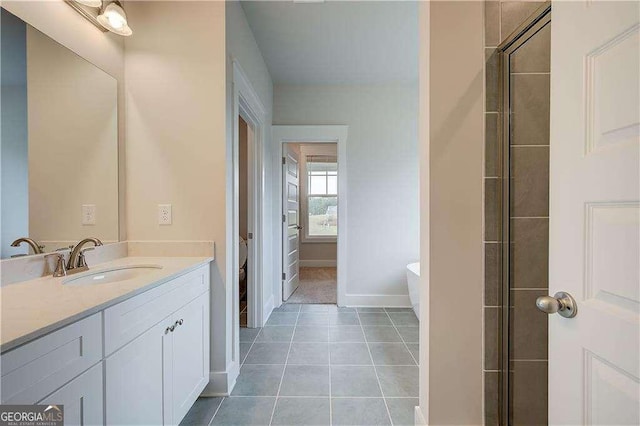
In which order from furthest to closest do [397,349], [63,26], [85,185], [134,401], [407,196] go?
[407,196], [397,349], [85,185], [63,26], [134,401]

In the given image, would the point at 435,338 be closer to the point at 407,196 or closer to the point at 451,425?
the point at 451,425

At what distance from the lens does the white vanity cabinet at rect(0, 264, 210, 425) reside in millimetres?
682

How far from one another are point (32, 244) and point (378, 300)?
118 inches

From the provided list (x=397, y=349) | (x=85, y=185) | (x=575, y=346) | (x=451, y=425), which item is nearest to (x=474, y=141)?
(x=575, y=346)

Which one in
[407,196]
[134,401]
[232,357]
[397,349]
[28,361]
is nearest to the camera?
[28,361]

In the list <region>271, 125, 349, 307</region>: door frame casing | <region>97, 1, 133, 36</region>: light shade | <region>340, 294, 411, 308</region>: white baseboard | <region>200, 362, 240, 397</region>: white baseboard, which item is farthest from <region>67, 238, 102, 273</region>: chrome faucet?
<region>340, 294, 411, 308</region>: white baseboard

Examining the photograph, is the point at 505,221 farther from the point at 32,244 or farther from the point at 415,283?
the point at 32,244

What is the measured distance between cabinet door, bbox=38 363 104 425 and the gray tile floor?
83 centimetres

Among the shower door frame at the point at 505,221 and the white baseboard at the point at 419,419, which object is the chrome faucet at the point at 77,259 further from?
the shower door frame at the point at 505,221

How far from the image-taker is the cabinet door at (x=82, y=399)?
74 cm

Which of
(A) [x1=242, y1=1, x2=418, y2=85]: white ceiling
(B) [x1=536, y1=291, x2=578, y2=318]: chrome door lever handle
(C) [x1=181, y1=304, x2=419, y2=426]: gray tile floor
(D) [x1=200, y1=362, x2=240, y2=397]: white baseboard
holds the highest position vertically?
(A) [x1=242, y1=1, x2=418, y2=85]: white ceiling

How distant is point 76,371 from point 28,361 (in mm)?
156

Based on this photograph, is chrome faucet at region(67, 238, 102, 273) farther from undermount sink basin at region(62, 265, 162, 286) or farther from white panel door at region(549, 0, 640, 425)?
white panel door at region(549, 0, 640, 425)

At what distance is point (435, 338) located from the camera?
1239 millimetres
